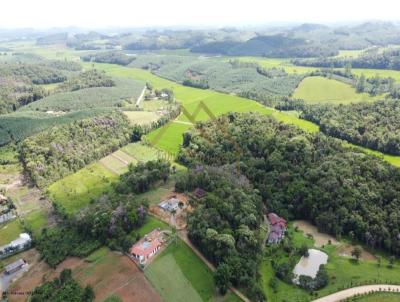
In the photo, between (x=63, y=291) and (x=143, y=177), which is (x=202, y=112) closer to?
(x=143, y=177)

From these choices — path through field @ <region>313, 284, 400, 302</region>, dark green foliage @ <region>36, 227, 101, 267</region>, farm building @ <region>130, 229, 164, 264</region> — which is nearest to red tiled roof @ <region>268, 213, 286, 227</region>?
path through field @ <region>313, 284, 400, 302</region>

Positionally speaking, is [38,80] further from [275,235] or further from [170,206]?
[275,235]

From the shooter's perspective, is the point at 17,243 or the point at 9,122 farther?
the point at 9,122

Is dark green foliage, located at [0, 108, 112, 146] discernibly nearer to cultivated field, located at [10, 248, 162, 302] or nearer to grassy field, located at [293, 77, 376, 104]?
cultivated field, located at [10, 248, 162, 302]

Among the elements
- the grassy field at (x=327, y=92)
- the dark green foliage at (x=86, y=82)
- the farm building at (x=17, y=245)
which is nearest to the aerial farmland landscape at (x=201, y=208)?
the farm building at (x=17, y=245)

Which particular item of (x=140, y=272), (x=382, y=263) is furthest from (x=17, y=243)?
(x=382, y=263)

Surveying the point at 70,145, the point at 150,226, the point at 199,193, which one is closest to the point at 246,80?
the point at 70,145
